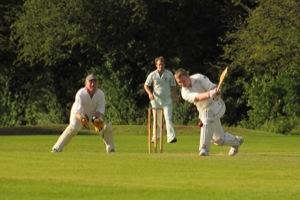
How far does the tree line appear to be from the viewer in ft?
155

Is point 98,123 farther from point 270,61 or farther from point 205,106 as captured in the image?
point 270,61

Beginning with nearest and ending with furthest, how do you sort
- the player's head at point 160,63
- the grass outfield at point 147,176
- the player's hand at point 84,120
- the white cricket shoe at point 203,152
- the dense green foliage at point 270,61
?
the grass outfield at point 147,176 → the white cricket shoe at point 203,152 → the player's hand at point 84,120 → the player's head at point 160,63 → the dense green foliage at point 270,61

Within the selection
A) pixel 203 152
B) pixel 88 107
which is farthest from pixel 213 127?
pixel 88 107

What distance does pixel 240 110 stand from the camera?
1980 inches

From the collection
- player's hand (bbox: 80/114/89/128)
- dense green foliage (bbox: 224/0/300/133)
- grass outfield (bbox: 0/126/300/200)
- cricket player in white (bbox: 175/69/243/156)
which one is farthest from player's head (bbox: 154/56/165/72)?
dense green foliage (bbox: 224/0/300/133)

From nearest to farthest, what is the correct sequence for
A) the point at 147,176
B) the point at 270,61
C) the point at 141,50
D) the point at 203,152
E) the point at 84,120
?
the point at 147,176 → the point at 203,152 → the point at 84,120 → the point at 270,61 → the point at 141,50

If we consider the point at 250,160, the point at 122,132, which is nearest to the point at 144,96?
the point at 122,132

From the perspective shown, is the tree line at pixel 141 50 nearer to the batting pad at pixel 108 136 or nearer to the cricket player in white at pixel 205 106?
the batting pad at pixel 108 136

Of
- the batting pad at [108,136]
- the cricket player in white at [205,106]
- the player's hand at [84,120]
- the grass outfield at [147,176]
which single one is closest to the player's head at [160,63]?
the batting pad at [108,136]

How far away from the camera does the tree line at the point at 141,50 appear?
155ft

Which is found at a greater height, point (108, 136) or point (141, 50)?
point (108, 136)

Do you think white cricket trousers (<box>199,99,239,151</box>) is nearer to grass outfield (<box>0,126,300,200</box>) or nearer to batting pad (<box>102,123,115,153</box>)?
grass outfield (<box>0,126,300,200</box>)

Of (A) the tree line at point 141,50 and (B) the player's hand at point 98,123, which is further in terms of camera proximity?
(A) the tree line at point 141,50

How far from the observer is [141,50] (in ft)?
165
